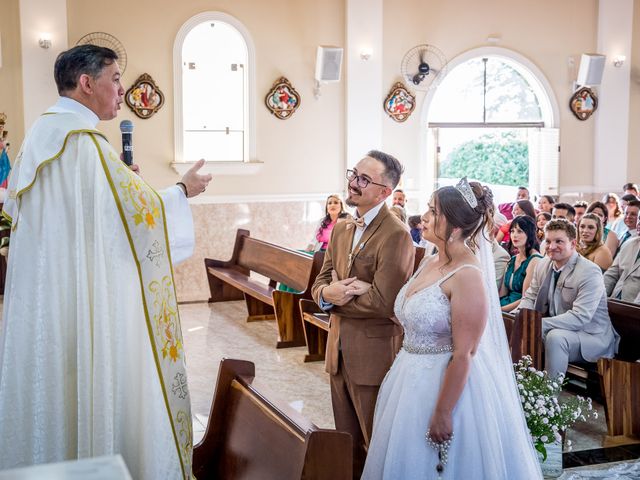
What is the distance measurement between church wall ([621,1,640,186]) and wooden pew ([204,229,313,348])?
668cm

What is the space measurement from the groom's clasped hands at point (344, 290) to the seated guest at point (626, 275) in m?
3.19

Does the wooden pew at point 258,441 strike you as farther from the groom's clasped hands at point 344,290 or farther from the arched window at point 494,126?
the arched window at point 494,126

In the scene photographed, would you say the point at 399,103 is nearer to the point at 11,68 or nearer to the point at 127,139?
the point at 11,68

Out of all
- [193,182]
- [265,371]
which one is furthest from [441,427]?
[265,371]

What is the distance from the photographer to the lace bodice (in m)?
3.05

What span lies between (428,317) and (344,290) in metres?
0.57

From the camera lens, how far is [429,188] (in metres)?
11.9

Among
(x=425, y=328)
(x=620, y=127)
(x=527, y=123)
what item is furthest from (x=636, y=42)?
(x=425, y=328)

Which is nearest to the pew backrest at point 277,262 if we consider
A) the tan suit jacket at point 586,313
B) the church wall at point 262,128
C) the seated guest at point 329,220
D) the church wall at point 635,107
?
the seated guest at point 329,220

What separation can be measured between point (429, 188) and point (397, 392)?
8.98 m


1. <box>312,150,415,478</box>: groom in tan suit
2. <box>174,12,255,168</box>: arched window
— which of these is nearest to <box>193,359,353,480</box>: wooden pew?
<box>312,150,415,478</box>: groom in tan suit

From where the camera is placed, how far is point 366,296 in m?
3.51

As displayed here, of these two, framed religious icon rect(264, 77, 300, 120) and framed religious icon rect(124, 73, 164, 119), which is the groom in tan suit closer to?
framed religious icon rect(124, 73, 164, 119)

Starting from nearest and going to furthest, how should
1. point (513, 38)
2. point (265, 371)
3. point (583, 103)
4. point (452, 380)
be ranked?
point (452, 380) < point (265, 371) < point (513, 38) < point (583, 103)
